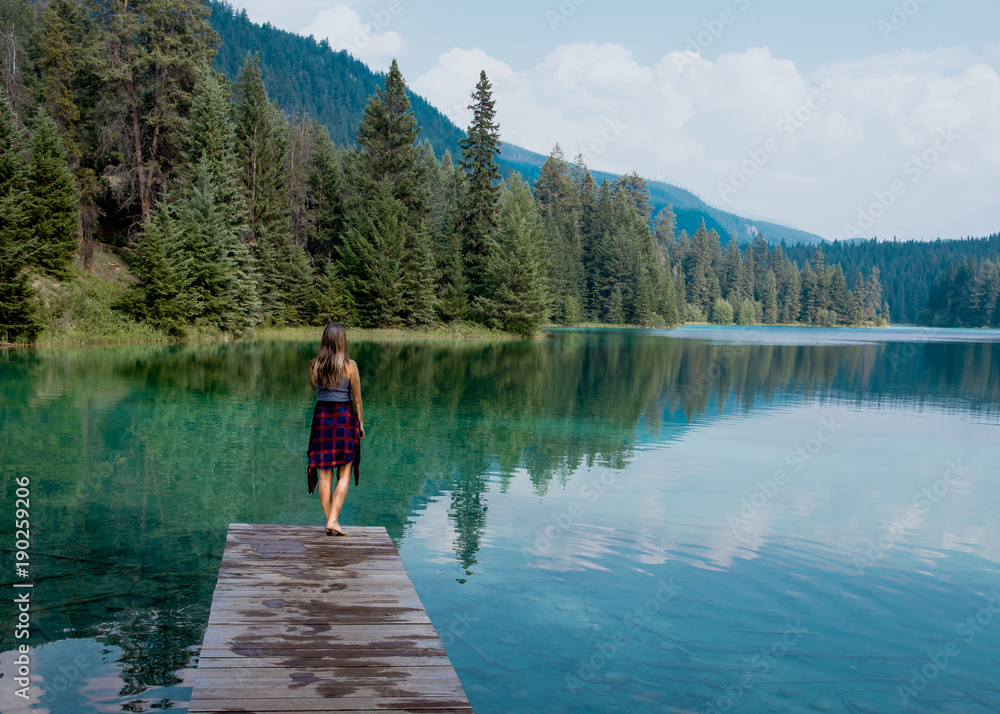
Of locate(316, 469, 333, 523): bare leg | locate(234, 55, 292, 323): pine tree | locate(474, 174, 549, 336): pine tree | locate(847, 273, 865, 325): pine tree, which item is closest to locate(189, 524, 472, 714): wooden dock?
locate(316, 469, 333, 523): bare leg

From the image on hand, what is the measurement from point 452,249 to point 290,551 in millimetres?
54235

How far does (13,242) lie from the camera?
3294 centimetres

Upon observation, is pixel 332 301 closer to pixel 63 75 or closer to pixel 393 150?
pixel 393 150

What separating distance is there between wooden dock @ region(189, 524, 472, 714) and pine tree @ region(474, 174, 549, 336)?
174 feet

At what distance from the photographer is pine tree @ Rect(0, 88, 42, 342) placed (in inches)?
1266

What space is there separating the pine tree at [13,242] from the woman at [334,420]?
100 ft

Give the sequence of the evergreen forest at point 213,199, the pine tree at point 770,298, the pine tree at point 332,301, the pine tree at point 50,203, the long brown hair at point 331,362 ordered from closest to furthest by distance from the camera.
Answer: the long brown hair at point 331,362 → the pine tree at point 50,203 → the evergreen forest at point 213,199 → the pine tree at point 332,301 → the pine tree at point 770,298

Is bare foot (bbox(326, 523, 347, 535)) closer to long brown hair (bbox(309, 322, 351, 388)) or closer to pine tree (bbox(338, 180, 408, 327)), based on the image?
long brown hair (bbox(309, 322, 351, 388))

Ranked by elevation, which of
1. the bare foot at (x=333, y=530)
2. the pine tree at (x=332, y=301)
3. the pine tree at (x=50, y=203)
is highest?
the pine tree at (x=50, y=203)

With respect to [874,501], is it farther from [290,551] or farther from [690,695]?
[290,551]

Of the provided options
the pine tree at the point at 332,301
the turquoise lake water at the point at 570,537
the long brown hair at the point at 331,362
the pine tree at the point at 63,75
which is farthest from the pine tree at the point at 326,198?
the long brown hair at the point at 331,362

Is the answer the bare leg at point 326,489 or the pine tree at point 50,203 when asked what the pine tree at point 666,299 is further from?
the bare leg at point 326,489

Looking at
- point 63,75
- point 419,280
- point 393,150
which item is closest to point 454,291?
point 419,280

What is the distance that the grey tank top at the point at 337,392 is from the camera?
25.3 feet
